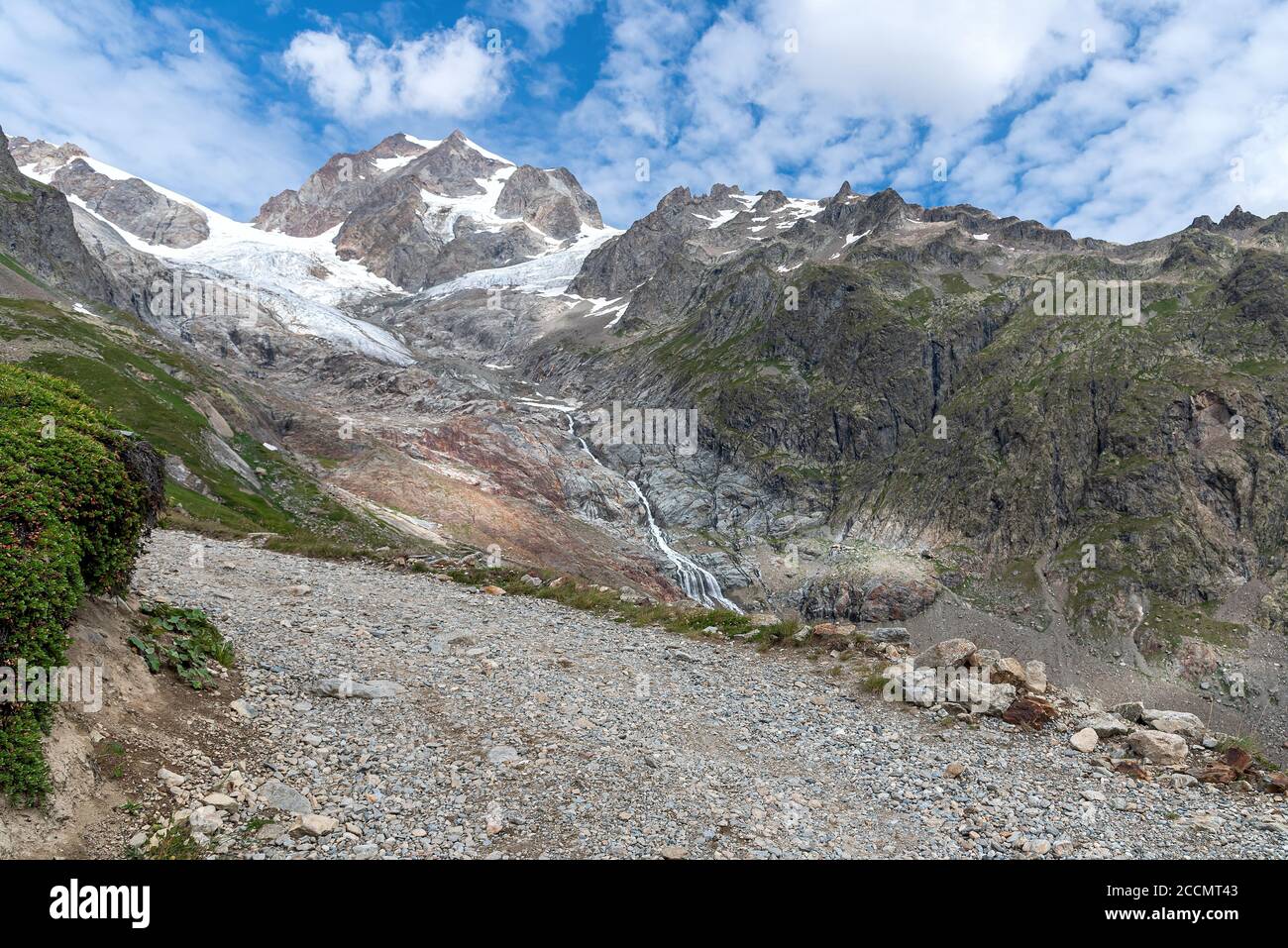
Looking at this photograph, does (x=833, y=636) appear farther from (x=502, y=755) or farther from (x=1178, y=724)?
(x=502, y=755)

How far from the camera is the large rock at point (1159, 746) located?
13273mm

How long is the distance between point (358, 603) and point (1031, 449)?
178 meters

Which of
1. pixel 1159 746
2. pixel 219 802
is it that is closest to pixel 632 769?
pixel 219 802

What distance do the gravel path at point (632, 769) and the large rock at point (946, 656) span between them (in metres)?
2.35

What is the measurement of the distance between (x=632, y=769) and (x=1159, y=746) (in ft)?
37.1

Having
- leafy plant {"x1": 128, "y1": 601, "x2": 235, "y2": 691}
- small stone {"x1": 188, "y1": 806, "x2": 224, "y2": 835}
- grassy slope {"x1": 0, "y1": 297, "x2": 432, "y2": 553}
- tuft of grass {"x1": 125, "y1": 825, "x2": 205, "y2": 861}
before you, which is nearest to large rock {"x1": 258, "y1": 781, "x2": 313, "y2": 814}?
small stone {"x1": 188, "y1": 806, "x2": 224, "y2": 835}

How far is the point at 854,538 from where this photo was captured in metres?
161

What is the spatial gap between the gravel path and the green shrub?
2244 millimetres

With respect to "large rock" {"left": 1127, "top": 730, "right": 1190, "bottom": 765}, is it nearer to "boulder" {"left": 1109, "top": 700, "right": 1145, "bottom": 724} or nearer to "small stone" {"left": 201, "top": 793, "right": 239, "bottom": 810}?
"boulder" {"left": 1109, "top": 700, "right": 1145, "bottom": 724}

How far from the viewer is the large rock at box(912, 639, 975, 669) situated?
18.3 m

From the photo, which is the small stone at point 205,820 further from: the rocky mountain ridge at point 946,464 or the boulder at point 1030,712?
the rocky mountain ridge at point 946,464

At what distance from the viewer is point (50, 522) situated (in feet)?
30.2
